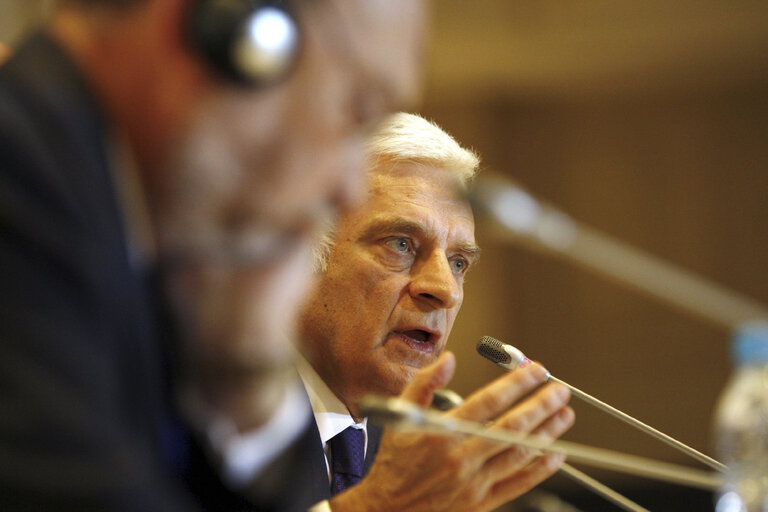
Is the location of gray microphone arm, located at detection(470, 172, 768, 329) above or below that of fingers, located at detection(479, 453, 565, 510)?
above

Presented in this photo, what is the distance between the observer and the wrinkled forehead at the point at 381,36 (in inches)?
25.9

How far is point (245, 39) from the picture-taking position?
2.03 ft

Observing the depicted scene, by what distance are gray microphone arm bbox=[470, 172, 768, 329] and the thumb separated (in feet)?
0.99

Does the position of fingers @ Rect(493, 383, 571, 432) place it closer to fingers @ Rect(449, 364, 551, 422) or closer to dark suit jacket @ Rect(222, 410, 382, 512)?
fingers @ Rect(449, 364, 551, 422)

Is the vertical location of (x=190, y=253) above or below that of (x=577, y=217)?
above

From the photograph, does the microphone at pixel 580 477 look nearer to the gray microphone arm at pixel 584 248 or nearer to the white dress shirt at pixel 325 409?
the white dress shirt at pixel 325 409

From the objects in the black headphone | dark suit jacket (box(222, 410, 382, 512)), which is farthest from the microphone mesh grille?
the black headphone

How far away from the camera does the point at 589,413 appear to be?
490 centimetres

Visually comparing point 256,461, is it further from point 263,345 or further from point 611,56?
point 611,56

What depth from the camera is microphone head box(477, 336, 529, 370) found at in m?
1.34

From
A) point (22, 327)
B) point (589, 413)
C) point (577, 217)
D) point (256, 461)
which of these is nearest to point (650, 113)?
point (577, 217)

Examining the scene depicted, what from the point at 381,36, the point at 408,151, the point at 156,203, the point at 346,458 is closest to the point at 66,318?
the point at 156,203

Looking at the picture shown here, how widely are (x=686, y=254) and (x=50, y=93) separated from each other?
479 cm

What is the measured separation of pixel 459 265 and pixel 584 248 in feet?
3.13
